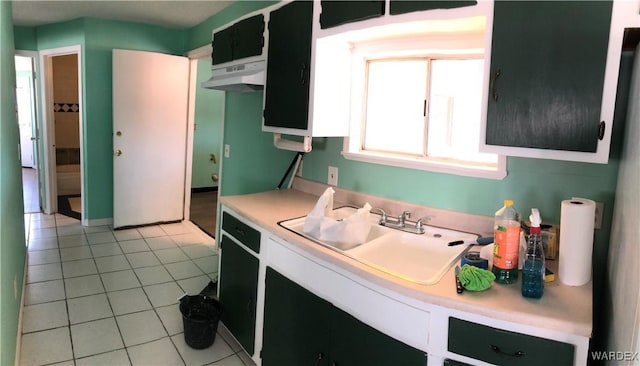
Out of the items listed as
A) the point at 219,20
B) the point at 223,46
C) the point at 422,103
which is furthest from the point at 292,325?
the point at 219,20

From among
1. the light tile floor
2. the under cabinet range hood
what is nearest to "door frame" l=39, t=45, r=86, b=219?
the light tile floor

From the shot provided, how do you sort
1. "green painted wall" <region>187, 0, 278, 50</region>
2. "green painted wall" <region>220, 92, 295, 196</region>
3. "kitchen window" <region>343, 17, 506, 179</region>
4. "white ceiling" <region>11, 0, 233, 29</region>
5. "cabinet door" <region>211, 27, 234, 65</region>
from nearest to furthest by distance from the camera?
1. "kitchen window" <region>343, 17, 506, 179</region>
2. "cabinet door" <region>211, 27, 234, 65</region>
3. "green painted wall" <region>220, 92, 295, 196</region>
4. "green painted wall" <region>187, 0, 278, 50</region>
5. "white ceiling" <region>11, 0, 233, 29</region>

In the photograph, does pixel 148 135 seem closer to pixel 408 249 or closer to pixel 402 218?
pixel 402 218

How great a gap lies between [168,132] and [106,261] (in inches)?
65.5

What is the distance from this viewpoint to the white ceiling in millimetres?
3787

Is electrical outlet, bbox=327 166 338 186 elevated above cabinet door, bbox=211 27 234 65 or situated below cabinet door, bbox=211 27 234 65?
below

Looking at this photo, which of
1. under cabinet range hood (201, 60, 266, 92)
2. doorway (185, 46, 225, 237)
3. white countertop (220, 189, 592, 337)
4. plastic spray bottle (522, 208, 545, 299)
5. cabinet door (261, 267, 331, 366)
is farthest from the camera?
doorway (185, 46, 225, 237)

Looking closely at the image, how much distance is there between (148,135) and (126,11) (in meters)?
1.29

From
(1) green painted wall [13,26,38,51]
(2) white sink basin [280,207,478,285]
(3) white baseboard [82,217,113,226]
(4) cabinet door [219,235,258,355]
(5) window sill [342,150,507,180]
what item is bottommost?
(3) white baseboard [82,217,113,226]

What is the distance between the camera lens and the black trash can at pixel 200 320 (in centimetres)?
243

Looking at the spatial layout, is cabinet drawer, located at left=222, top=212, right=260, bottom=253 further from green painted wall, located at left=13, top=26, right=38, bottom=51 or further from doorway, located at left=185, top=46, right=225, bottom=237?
green painted wall, located at left=13, top=26, right=38, bottom=51

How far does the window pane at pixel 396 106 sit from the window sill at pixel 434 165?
12 cm

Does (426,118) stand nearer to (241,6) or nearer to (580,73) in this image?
(580,73)

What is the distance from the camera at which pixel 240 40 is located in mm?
2791
